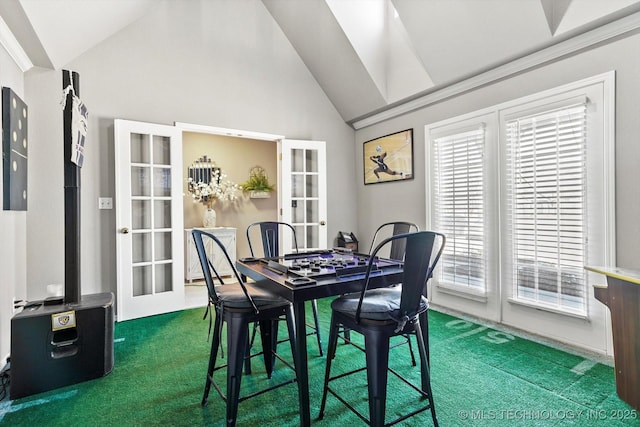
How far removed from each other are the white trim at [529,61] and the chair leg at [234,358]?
3.23 m

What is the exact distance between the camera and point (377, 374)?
1.53 metres

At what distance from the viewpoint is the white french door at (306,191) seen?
4609 mm

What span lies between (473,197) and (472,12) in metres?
1.76

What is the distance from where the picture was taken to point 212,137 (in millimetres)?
5770

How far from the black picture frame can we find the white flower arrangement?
2557mm

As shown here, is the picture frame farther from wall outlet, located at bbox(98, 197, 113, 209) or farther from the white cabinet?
wall outlet, located at bbox(98, 197, 113, 209)

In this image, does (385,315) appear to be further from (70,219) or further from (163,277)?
(163,277)

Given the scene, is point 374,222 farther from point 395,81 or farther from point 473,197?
point 395,81

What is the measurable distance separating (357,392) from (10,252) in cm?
294

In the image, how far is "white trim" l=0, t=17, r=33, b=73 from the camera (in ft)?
7.73

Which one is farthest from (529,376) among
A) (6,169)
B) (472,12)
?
(6,169)

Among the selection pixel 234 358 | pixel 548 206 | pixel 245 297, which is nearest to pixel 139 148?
pixel 245 297

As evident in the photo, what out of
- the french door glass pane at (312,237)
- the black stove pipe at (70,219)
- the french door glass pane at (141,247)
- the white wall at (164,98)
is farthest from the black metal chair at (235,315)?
the french door glass pane at (312,237)

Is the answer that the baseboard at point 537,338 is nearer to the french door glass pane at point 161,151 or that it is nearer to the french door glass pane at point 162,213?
the french door glass pane at point 162,213
